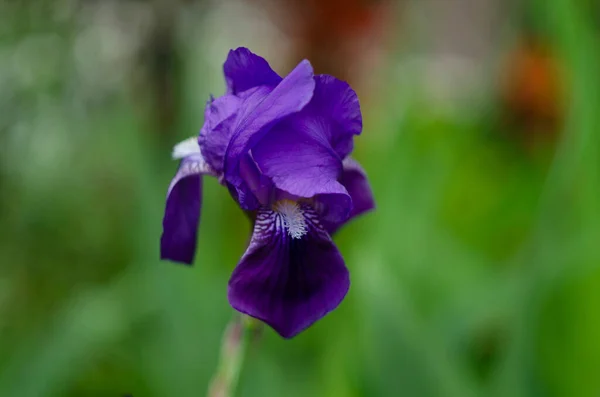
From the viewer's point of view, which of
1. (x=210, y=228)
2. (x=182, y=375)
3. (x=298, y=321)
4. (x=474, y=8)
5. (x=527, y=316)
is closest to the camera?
(x=298, y=321)

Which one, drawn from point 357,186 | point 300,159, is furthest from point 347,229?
point 300,159

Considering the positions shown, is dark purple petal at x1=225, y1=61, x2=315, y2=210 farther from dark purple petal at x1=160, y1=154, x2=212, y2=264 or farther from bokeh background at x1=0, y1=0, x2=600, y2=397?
bokeh background at x1=0, y1=0, x2=600, y2=397

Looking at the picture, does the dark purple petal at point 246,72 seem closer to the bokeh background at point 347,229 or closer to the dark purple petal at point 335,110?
the dark purple petal at point 335,110

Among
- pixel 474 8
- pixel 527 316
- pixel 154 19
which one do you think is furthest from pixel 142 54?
pixel 474 8

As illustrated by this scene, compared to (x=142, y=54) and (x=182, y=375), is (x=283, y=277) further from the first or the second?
(x=142, y=54)

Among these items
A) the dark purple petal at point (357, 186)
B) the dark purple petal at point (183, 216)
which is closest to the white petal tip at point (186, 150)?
the dark purple petal at point (183, 216)

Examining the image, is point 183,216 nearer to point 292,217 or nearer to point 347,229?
point 292,217
